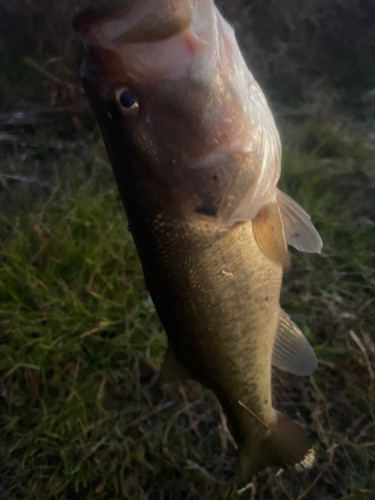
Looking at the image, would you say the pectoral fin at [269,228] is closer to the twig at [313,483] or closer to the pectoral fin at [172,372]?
the pectoral fin at [172,372]

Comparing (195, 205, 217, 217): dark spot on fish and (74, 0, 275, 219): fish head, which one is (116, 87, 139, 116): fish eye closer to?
(74, 0, 275, 219): fish head

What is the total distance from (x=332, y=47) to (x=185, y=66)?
12.8 ft

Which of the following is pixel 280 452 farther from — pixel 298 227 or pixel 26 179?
pixel 26 179

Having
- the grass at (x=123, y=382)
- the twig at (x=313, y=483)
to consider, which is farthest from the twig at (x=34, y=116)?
the twig at (x=313, y=483)

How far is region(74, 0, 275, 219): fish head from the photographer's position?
65 cm

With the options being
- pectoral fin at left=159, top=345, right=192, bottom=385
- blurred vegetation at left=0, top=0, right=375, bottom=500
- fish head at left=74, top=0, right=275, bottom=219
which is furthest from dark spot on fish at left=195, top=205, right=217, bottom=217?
blurred vegetation at left=0, top=0, right=375, bottom=500

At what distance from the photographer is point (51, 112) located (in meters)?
3.26

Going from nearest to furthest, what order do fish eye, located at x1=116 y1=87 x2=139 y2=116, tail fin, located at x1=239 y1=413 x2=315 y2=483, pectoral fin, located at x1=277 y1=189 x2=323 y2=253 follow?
fish eye, located at x1=116 y1=87 x2=139 y2=116 → pectoral fin, located at x1=277 y1=189 x2=323 y2=253 → tail fin, located at x1=239 y1=413 x2=315 y2=483

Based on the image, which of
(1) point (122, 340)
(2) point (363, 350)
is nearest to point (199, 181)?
(1) point (122, 340)

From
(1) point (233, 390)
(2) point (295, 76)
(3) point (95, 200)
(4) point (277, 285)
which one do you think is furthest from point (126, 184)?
(2) point (295, 76)

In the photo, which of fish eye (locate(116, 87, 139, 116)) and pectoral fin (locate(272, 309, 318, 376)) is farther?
pectoral fin (locate(272, 309, 318, 376))

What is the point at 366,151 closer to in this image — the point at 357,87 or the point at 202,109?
the point at 357,87

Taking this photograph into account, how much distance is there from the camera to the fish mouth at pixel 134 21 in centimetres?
62

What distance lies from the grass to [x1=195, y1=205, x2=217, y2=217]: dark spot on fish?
4.28ft
